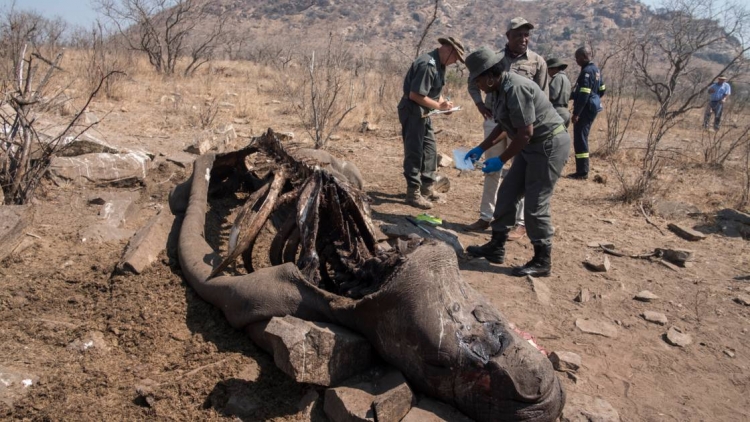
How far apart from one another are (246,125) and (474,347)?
8.72 meters

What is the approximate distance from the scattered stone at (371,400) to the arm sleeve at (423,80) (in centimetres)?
377

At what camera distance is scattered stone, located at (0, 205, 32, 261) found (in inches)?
165

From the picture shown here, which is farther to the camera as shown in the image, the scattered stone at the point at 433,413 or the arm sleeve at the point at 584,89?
the arm sleeve at the point at 584,89

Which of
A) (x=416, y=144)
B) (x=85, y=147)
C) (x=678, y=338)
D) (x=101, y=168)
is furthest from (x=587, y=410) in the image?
(x=85, y=147)

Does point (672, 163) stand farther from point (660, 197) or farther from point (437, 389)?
point (437, 389)

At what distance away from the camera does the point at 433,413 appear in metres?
2.60

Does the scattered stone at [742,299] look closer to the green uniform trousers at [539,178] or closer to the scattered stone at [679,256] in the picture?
the scattered stone at [679,256]

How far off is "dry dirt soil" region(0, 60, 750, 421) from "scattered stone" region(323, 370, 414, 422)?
0.20 metres

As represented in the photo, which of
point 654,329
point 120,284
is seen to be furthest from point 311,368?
point 654,329

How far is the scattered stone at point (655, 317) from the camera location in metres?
4.08

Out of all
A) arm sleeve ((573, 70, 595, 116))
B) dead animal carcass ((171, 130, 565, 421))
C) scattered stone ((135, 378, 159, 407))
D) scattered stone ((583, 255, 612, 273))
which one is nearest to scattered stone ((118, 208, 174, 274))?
dead animal carcass ((171, 130, 565, 421))

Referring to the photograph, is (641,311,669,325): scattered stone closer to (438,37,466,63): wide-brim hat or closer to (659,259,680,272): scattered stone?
(659,259,680,272): scattered stone

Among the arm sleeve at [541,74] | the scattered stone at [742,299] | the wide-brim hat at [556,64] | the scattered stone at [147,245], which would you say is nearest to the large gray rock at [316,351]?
the scattered stone at [147,245]

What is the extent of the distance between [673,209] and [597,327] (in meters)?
3.64
